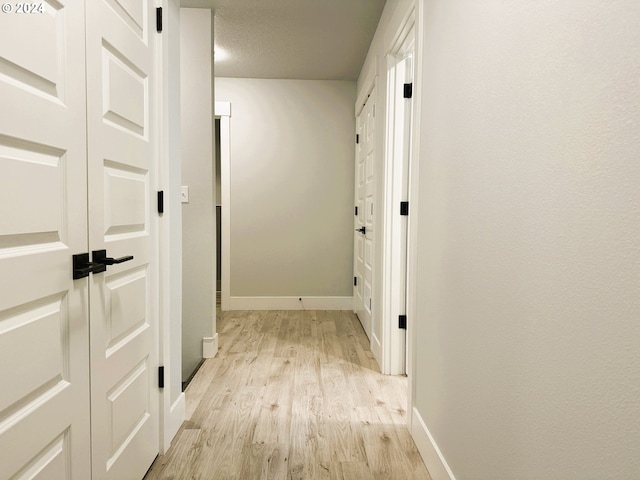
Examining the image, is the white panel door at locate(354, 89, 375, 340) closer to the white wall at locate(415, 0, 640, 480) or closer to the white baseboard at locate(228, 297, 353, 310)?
the white baseboard at locate(228, 297, 353, 310)

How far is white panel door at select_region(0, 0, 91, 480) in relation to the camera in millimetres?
907

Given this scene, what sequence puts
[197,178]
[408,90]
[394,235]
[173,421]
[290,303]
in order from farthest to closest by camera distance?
1. [290,303]
2. [197,178]
3. [394,235]
4. [408,90]
5. [173,421]

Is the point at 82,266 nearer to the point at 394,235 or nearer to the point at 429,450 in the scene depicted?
the point at 429,450

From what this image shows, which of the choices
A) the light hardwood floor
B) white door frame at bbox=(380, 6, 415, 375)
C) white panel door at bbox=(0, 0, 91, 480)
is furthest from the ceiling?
the light hardwood floor

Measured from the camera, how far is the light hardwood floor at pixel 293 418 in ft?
5.91

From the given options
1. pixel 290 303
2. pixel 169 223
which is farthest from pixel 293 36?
pixel 290 303

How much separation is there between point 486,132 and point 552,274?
523mm

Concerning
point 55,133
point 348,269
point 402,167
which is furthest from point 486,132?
point 348,269

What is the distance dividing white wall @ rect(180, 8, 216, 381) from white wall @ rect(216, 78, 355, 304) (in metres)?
1.53

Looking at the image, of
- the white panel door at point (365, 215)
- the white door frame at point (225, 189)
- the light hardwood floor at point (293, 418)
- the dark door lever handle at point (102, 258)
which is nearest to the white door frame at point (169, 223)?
the light hardwood floor at point (293, 418)

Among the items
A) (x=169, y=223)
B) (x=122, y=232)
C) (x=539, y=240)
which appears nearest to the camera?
(x=539, y=240)

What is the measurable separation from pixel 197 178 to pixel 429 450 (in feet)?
7.49

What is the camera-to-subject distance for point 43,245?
1040 mm

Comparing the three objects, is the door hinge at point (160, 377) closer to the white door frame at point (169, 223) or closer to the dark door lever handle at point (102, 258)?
the white door frame at point (169, 223)
